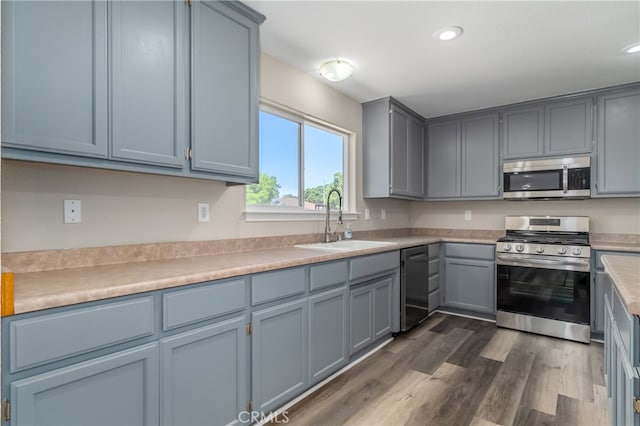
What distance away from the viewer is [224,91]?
6.23ft

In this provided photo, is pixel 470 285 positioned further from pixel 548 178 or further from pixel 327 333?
pixel 327 333

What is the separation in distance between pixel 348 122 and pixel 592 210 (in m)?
2.75

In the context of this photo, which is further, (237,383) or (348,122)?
(348,122)

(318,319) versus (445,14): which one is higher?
(445,14)

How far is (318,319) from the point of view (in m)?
2.15

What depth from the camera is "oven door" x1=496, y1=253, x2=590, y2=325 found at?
3059mm

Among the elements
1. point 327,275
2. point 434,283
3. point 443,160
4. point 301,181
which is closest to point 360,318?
point 327,275

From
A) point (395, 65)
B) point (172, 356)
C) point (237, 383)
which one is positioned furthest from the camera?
point (395, 65)

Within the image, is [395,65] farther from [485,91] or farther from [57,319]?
[57,319]

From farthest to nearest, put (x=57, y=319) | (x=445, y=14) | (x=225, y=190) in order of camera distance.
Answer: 1. (x=225, y=190)
2. (x=445, y=14)
3. (x=57, y=319)

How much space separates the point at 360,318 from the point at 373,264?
0.43 metres

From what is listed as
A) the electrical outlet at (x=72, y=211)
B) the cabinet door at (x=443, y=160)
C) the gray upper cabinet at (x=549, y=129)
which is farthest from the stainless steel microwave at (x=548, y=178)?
the electrical outlet at (x=72, y=211)

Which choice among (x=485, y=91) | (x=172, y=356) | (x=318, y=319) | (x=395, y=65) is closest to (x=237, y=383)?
(x=172, y=356)

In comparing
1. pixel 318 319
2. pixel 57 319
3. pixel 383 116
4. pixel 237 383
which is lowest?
pixel 237 383
